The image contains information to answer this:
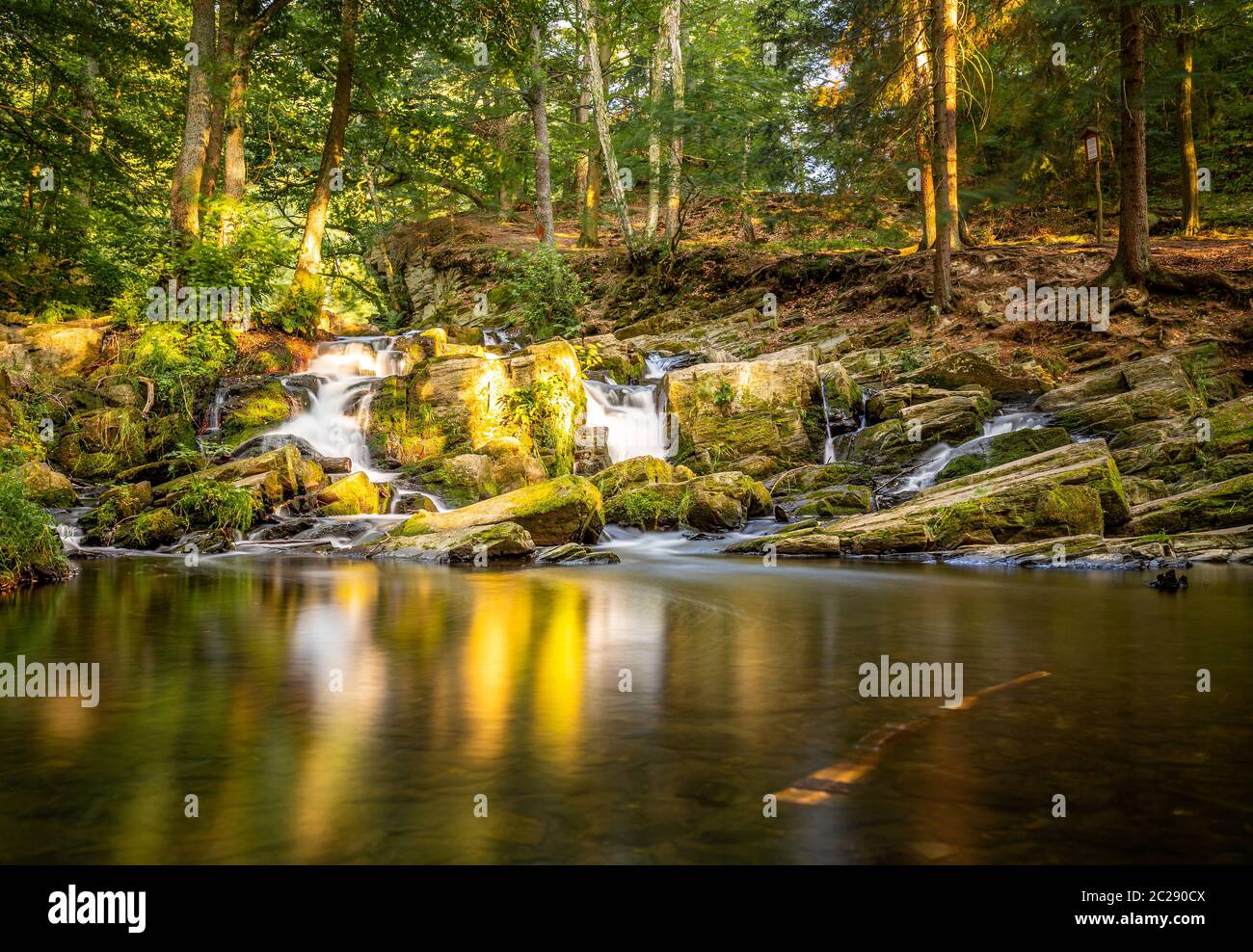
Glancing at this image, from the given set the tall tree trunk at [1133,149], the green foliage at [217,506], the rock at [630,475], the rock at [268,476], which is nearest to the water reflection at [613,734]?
the green foliage at [217,506]

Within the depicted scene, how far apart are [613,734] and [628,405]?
14.7 metres

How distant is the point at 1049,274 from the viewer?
19344 mm

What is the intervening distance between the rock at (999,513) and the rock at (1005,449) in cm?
121

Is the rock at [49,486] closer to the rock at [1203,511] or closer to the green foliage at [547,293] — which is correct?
the green foliage at [547,293]

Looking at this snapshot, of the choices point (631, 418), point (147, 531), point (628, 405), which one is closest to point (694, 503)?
point (631, 418)

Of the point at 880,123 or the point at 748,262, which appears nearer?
the point at 880,123

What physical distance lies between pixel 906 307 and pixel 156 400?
58.3ft

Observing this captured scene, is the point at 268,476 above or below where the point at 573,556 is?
above

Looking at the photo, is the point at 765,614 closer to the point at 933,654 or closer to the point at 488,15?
the point at 933,654

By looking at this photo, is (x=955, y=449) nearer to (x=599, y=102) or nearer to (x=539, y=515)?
(x=539, y=515)

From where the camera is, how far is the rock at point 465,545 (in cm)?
1190

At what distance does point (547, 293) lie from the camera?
23.8 meters

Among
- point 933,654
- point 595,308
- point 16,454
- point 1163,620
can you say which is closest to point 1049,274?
point 595,308

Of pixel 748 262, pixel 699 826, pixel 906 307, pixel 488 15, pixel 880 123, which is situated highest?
pixel 488 15
